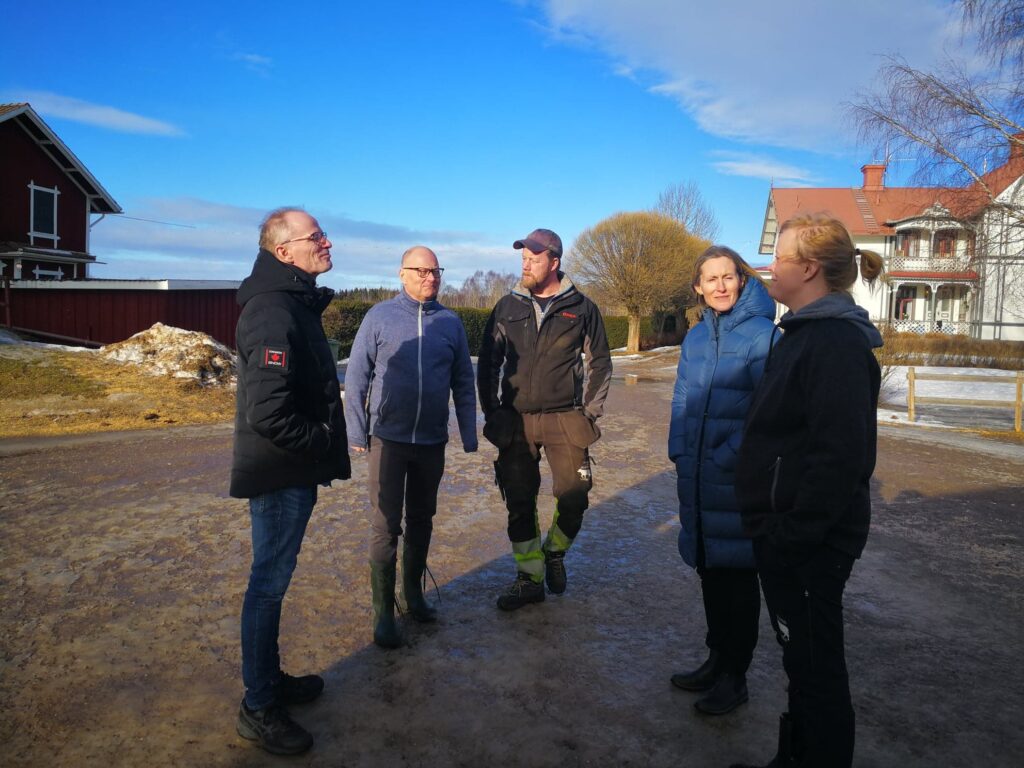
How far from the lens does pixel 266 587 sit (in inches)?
109

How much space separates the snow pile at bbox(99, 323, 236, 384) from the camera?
12.8 metres

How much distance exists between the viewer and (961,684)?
3244mm

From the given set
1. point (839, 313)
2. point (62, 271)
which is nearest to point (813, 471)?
point (839, 313)

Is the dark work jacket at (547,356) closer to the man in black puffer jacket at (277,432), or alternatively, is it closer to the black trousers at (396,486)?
the black trousers at (396,486)

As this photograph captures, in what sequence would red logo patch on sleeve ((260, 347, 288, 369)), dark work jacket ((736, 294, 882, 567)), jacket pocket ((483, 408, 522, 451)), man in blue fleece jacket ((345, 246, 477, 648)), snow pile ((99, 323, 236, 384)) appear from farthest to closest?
snow pile ((99, 323, 236, 384)), jacket pocket ((483, 408, 522, 451)), man in blue fleece jacket ((345, 246, 477, 648)), red logo patch on sleeve ((260, 347, 288, 369)), dark work jacket ((736, 294, 882, 567))

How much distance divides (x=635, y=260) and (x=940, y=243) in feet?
48.7

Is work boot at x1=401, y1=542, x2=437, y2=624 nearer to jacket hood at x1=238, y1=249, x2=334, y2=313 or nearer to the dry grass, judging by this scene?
jacket hood at x1=238, y1=249, x2=334, y2=313

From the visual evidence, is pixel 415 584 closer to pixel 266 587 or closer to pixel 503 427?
pixel 503 427

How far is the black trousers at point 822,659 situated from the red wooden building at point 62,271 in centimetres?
1176

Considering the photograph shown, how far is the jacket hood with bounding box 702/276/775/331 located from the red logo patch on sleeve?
73.5 inches

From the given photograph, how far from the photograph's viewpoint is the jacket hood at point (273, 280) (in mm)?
2750

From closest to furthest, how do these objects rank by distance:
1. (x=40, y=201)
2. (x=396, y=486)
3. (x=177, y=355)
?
1. (x=396, y=486)
2. (x=177, y=355)
3. (x=40, y=201)

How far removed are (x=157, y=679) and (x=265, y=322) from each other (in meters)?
1.77

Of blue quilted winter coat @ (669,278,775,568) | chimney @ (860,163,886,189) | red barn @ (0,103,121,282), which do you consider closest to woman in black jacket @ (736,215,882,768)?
blue quilted winter coat @ (669,278,775,568)
